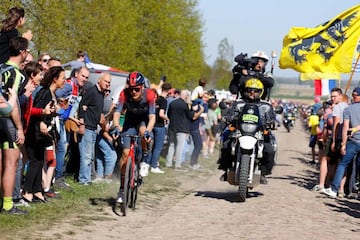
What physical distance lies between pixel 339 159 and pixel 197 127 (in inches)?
246

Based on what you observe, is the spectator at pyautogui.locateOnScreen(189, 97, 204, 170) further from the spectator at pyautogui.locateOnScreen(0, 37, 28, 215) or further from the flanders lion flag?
the spectator at pyautogui.locateOnScreen(0, 37, 28, 215)

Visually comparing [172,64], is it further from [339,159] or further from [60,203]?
[60,203]

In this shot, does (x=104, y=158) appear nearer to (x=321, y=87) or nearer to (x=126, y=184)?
(x=126, y=184)

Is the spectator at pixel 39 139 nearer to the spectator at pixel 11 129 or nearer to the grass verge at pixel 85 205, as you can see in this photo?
the grass verge at pixel 85 205

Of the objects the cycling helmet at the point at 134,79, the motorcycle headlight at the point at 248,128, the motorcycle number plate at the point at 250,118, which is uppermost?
the cycling helmet at the point at 134,79

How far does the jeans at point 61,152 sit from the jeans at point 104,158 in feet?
6.91

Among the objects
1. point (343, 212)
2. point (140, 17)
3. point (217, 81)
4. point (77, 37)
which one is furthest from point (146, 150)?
point (217, 81)

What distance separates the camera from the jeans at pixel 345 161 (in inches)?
574

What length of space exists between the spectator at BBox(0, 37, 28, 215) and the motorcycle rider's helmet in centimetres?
491

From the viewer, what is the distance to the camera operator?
1411cm

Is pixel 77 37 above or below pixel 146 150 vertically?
above

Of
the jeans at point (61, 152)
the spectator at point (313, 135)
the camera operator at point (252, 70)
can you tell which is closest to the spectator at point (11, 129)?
the jeans at point (61, 152)

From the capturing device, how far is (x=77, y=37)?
25906 mm

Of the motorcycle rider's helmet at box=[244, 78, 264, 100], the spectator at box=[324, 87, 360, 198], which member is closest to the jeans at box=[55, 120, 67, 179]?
the motorcycle rider's helmet at box=[244, 78, 264, 100]
